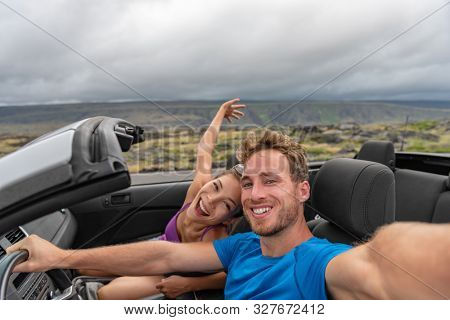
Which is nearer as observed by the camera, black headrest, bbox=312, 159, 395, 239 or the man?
the man

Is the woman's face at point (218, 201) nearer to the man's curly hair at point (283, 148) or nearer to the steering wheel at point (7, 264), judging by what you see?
the man's curly hair at point (283, 148)

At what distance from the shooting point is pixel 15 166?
3.59 feet

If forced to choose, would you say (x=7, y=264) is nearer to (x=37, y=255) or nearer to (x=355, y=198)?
(x=37, y=255)

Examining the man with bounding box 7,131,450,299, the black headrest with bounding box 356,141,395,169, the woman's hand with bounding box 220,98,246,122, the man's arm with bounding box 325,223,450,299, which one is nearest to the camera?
the man's arm with bounding box 325,223,450,299

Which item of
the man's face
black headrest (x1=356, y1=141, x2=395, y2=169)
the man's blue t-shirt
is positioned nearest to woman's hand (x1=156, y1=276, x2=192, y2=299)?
the man's blue t-shirt

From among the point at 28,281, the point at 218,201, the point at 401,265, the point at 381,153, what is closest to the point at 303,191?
the point at 218,201

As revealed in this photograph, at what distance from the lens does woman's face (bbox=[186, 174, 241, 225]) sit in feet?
7.30

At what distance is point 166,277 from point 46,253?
651 millimetres

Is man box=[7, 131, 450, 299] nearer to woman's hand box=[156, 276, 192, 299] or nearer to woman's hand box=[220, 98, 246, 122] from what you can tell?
woman's hand box=[156, 276, 192, 299]

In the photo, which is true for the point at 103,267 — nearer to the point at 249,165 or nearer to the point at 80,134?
the point at 249,165

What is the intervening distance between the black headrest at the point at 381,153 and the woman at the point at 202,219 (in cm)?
200

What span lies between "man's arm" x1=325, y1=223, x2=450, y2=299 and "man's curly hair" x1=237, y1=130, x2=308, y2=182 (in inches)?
26.6

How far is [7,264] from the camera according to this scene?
128cm

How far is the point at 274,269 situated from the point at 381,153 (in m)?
2.75
